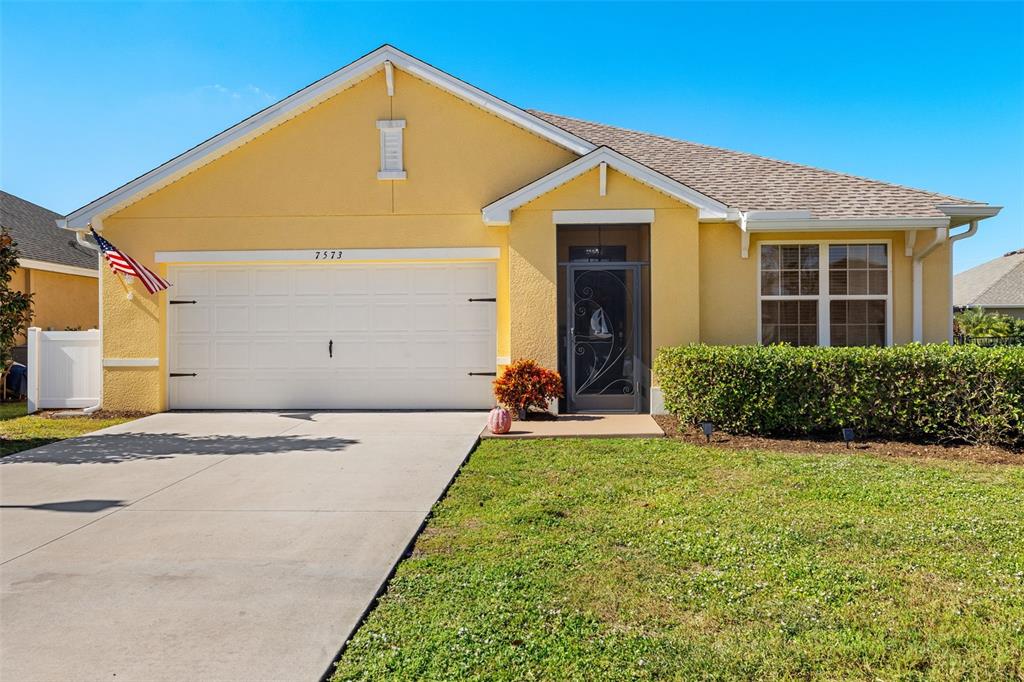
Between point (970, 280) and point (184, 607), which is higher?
point (970, 280)

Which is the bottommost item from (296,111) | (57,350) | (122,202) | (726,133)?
(57,350)

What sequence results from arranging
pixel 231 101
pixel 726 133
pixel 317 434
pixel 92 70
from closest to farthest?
pixel 317 434, pixel 92 70, pixel 231 101, pixel 726 133

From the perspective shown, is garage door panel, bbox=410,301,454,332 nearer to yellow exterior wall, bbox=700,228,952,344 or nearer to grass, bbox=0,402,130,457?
yellow exterior wall, bbox=700,228,952,344

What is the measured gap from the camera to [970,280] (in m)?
32.5

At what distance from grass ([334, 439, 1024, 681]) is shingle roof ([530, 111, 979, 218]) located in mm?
5328

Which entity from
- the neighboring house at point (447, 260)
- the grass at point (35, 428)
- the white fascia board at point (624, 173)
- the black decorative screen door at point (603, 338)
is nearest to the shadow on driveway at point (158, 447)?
the grass at point (35, 428)

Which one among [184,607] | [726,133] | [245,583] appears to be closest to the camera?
[184,607]

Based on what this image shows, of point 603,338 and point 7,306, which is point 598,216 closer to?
point 603,338

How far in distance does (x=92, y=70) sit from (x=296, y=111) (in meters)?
3.44

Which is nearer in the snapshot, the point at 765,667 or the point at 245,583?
the point at 765,667

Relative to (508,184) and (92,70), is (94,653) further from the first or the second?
(92,70)

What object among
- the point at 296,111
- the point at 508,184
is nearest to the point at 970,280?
the point at 508,184

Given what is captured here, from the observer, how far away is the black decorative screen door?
10.4 metres

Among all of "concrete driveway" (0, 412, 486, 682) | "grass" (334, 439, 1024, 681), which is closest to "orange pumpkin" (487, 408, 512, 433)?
"concrete driveway" (0, 412, 486, 682)
